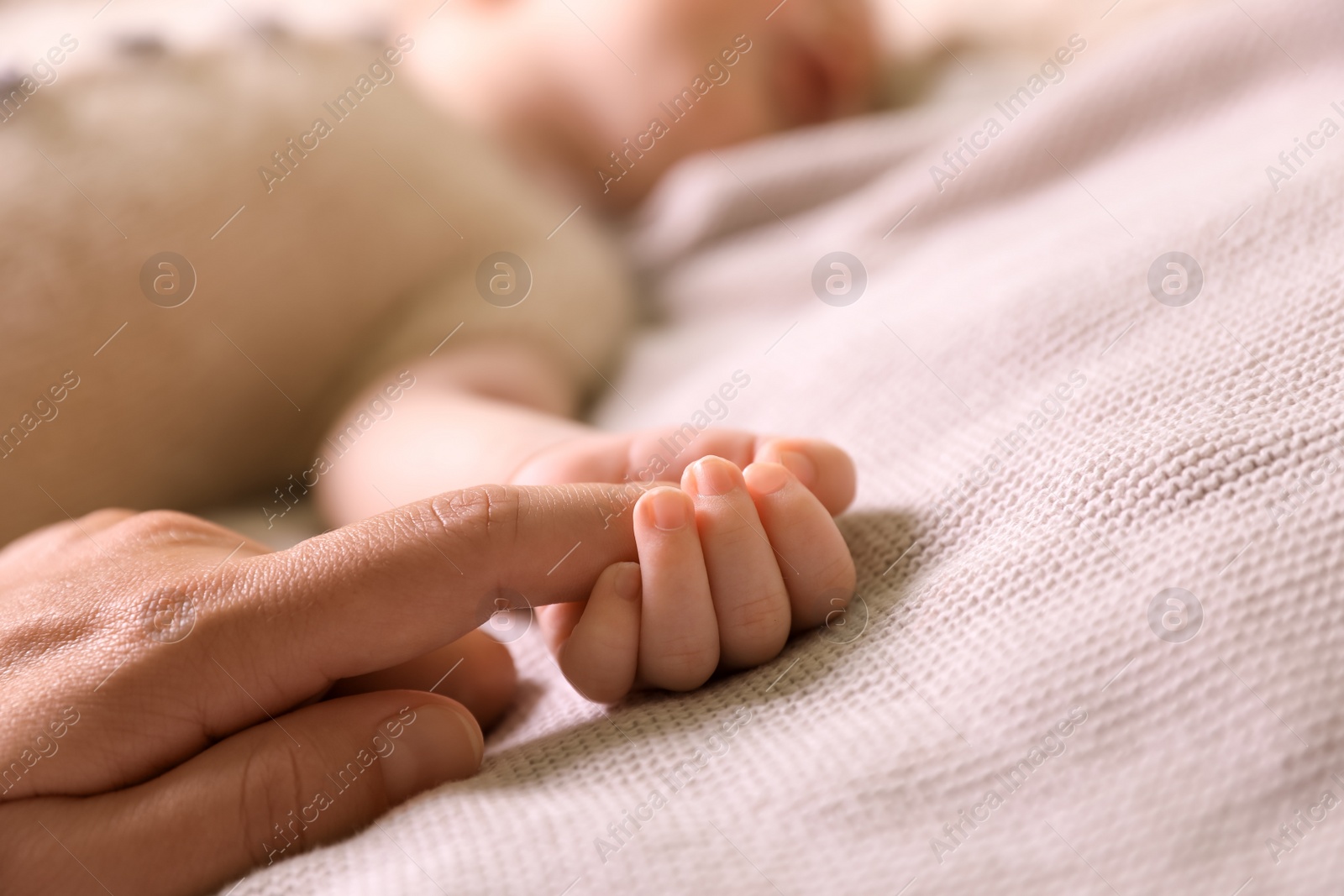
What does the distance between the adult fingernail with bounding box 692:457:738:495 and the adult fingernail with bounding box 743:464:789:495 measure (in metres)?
0.02

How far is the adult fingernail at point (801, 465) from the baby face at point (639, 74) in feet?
2.76

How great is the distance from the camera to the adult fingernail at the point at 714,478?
19.3 inches

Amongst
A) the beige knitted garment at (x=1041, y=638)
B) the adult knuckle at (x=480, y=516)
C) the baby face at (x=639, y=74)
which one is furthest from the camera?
the baby face at (x=639, y=74)

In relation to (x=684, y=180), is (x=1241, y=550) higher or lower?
lower

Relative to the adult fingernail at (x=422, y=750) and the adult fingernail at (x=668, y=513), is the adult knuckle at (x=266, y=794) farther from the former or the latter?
the adult fingernail at (x=668, y=513)

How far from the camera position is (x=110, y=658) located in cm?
44

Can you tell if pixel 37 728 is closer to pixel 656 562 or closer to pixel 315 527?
pixel 656 562

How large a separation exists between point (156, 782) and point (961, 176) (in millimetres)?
865

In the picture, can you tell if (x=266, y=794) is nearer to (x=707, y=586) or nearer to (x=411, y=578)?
(x=411, y=578)

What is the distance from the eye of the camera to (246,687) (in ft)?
1.49

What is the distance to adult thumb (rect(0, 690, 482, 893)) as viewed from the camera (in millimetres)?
406

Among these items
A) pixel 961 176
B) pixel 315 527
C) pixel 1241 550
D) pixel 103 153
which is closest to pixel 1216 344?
pixel 1241 550

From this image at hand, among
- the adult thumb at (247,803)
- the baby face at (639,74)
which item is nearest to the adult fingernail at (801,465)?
the adult thumb at (247,803)

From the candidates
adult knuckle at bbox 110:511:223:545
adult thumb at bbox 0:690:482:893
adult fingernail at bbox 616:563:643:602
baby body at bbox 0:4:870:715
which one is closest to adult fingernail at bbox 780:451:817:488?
baby body at bbox 0:4:870:715
